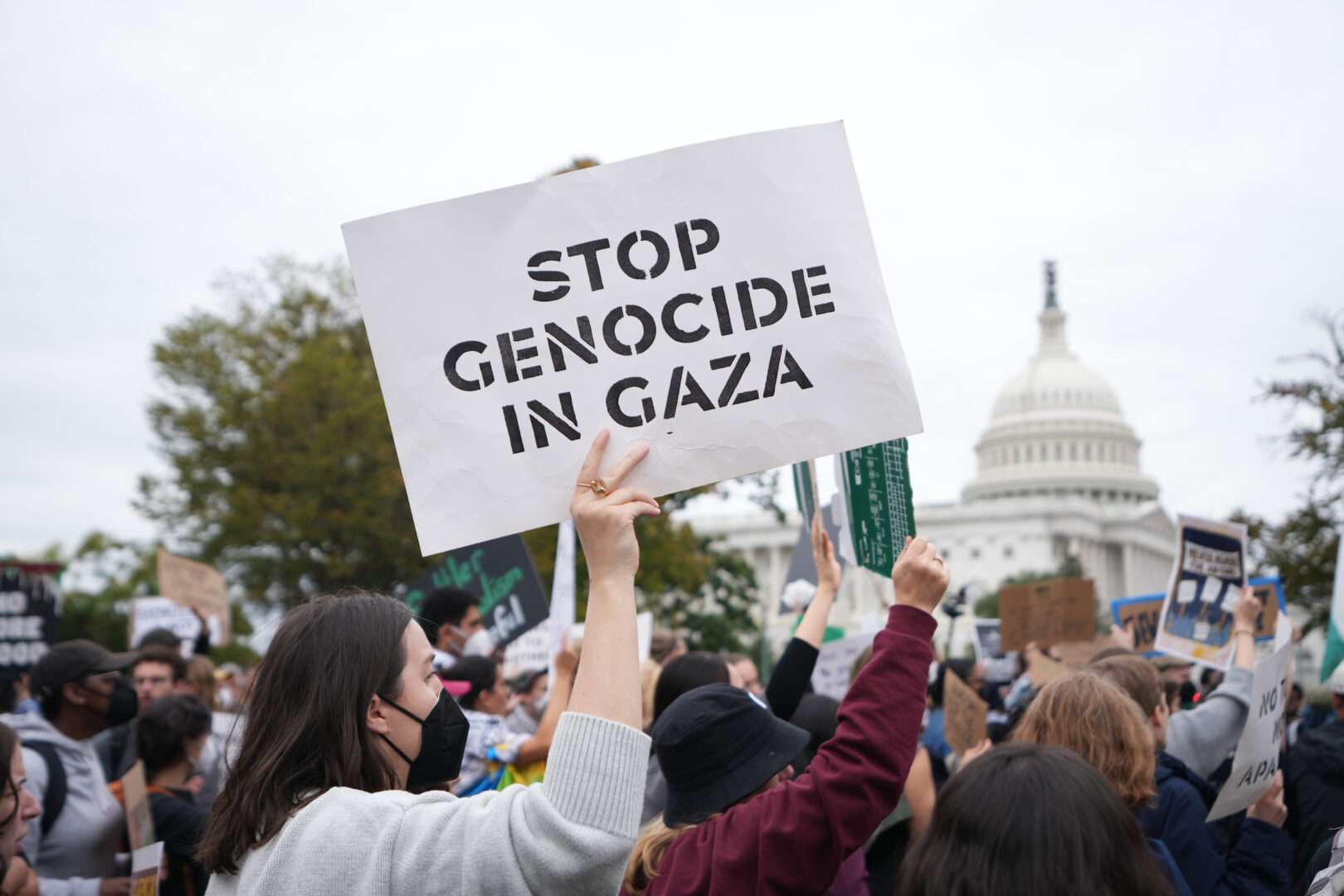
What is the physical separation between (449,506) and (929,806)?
2527 millimetres

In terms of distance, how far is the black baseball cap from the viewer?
5445mm

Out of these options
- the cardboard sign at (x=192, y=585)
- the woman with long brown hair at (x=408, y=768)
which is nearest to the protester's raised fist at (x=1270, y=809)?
the woman with long brown hair at (x=408, y=768)

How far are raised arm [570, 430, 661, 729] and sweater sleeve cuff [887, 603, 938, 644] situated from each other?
0.56m

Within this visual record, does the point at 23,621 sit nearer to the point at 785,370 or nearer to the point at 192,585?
the point at 192,585

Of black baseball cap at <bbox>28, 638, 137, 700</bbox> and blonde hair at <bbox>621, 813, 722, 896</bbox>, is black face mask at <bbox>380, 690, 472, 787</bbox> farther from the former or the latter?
black baseball cap at <bbox>28, 638, 137, 700</bbox>

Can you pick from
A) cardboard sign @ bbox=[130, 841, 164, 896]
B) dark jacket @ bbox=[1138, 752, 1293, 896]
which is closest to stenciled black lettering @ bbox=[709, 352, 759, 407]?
dark jacket @ bbox=[1138, 752, 1293, 896]

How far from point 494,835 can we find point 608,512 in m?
0.64

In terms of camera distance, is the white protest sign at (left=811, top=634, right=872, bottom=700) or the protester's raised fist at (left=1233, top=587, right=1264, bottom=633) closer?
the protester's raised fist at (left=1233, top=587, right=1264, bottom=633)

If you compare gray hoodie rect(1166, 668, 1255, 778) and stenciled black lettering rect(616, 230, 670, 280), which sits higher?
stenciled black lettering rect(616, 230, 670, 280)

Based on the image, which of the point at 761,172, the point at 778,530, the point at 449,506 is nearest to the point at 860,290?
the point at 761,172

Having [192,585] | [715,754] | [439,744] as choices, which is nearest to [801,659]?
Result: [715,754]

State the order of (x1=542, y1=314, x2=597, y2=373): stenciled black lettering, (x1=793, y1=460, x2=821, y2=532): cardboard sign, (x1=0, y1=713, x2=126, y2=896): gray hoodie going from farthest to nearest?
(x1=793, y1=460, x2=821, y2=532): cardboard sign
(x1=0, y1=713, x2=126, y2=896): gray hoodie
(x1=542, y1=314, x2=597, y2=373): stenciled black lettering

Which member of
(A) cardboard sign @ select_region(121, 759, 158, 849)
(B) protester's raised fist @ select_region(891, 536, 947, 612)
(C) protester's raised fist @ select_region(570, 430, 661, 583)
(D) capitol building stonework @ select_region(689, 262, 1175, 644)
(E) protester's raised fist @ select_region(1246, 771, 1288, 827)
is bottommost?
(D) capitol building stonework @ select_region(689, 262, 1175, 644)

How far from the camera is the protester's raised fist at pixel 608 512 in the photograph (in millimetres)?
2342
